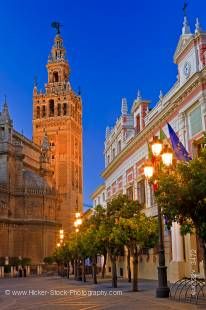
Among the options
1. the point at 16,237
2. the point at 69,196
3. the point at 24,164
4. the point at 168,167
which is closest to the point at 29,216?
the point at 16,237

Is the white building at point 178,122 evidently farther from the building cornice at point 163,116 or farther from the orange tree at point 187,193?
the orange tree at point 187,193

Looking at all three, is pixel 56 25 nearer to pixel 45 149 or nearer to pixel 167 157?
pixel 45 149

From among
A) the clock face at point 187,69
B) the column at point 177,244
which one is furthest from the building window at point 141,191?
the clock face at point 187,69

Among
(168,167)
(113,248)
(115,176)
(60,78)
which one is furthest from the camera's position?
(60,78)

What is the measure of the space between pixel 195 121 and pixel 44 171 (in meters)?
71.8

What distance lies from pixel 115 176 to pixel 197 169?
36688 mm

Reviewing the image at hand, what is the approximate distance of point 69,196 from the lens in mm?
108062

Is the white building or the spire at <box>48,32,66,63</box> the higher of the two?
the spire at <box>48,32,66,63</box>

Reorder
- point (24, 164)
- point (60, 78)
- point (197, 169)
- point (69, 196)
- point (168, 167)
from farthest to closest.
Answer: point (60, 78), point (69, 196), point (24, 164), point (168, 167), point (197, 169)

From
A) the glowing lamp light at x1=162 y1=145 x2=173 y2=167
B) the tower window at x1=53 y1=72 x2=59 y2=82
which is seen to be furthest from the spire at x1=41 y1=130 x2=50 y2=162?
the glowing lamp light at x1=162 y1=145 x2=173 y2=167

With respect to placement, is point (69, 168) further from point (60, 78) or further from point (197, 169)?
point (197, 169)

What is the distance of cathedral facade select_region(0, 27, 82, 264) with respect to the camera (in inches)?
3078

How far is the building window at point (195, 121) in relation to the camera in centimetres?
2746

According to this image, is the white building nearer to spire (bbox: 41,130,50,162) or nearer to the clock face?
the clock face
